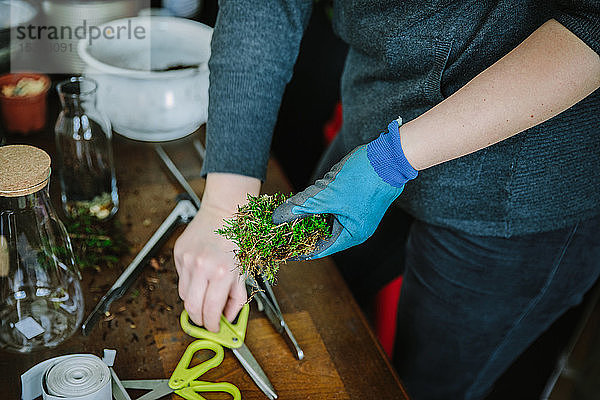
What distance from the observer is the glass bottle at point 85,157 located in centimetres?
97

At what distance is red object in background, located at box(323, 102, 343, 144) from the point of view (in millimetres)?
1672

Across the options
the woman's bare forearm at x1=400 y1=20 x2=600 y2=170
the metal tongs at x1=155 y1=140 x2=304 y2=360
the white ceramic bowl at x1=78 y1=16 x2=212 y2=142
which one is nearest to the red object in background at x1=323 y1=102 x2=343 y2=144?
the white ceramic bowl at x1=78 y1=16 x2=212 y2=142

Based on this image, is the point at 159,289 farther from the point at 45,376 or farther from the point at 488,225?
the point at 488,225

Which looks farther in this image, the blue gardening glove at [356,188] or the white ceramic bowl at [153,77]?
the white ceramic bowl at [153,77]

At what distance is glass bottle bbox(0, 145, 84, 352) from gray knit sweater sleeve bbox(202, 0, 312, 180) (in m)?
0.24

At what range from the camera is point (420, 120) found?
673 mm

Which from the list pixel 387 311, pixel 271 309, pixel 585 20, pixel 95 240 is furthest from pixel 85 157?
pixel 585 20

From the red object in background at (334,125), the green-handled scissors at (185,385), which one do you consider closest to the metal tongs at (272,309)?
the green-handled scissors at (185,385)

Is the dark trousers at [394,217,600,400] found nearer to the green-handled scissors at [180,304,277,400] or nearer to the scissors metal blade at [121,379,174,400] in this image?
the green-handled scissors at [180,304,277,400]

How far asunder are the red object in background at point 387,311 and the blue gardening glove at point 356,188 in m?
0.53

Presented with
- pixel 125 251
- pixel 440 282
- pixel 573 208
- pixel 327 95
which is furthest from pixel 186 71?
pixel 327 95

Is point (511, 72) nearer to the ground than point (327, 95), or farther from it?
farther from it

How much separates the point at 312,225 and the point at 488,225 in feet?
1.00

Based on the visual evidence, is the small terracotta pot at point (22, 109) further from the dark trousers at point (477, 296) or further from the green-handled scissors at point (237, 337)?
the dark trousers at point (477, 296)
